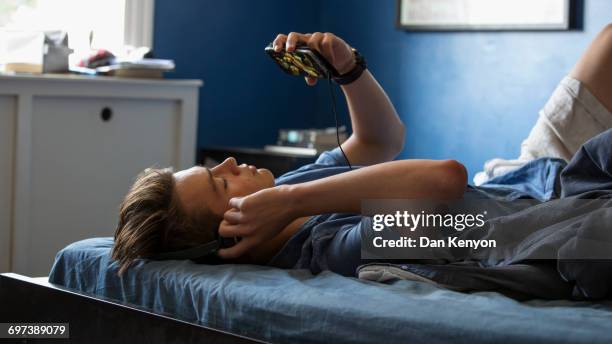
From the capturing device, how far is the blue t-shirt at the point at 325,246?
5.52 feet

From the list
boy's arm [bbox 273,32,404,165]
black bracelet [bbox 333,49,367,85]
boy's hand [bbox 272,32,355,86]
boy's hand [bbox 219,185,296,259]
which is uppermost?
boy's hand [bbox 272,32,355,86]

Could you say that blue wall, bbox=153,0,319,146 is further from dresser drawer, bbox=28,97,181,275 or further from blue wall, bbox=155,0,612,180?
dresser drawer, bbox=28,97,181,275

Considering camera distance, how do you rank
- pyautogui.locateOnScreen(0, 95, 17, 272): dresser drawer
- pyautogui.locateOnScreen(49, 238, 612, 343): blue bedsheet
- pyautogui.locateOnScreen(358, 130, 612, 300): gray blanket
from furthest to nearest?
pyautogui.locateOnScreen(0, 95, 17, 272): dresser drawer, pyautogui.locateOnScreen(358, 130, 612, 300): gray blanket, pyautogui.locateOnScreen(49, 238, 612, 343): blue bedsheet

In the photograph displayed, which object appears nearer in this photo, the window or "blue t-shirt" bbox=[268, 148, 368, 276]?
"blue t-shirt" bbox=[268, 148, 368, 276]

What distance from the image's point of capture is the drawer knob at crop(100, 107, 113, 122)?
3451 mm

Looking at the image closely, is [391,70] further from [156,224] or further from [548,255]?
[548,255]

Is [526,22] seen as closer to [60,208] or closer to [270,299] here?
[60,208]

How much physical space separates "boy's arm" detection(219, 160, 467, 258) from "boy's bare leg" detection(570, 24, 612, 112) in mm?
1188

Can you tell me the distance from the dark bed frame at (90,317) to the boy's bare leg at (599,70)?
165 centimetres

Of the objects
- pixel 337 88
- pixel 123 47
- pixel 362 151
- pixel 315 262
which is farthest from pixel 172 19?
pixel 315 262

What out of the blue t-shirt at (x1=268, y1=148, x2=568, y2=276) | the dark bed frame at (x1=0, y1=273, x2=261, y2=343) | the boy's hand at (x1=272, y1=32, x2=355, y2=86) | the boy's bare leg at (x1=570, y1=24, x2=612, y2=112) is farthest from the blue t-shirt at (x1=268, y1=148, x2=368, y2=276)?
the boy's bare leg at (x1=570, y1=24, x2=612, y2=112)

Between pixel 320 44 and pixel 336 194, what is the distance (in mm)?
485

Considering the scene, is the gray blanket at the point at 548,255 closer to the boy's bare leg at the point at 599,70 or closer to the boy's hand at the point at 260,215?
the boy's hand at the point at 260,215

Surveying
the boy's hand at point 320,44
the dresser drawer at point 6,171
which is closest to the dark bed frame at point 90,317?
the boy's hand at point 320,44
